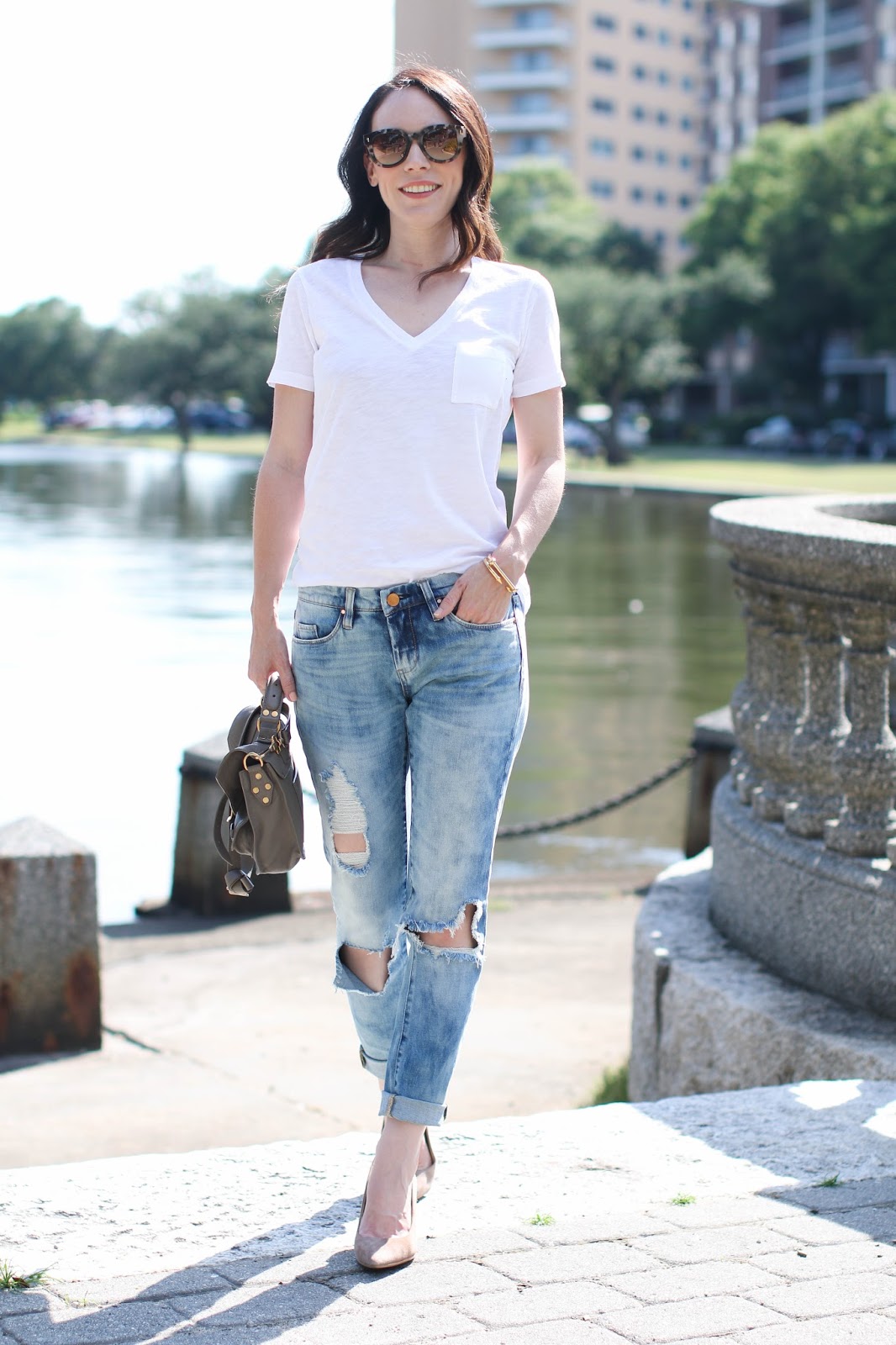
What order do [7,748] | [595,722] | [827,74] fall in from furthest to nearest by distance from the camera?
[827,74] → [595,722] → [7,748]

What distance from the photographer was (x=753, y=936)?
4543 mm

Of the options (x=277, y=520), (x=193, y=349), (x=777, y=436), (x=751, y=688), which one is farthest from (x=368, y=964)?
(x=193, y=349)

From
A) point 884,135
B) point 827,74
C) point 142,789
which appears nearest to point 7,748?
point 142,789

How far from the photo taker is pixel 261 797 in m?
2.91

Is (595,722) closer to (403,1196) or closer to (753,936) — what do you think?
(753,936)

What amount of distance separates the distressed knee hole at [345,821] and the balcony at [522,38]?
114098 millimetres

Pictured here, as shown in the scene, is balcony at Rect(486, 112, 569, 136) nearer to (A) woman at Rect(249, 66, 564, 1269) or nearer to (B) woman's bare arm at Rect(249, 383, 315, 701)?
(A) woman at Rect(249, 66, 564, 1269)

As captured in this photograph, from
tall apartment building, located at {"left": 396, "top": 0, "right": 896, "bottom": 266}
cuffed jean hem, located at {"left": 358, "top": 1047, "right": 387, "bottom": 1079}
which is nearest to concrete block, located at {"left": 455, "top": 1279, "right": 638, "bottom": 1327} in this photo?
cuffed jean hem, located at {"left": 358, "top": 1047, "right": 387, "bottom": 1079}

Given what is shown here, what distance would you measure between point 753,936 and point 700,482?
134 ft

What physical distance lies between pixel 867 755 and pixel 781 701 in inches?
15.1

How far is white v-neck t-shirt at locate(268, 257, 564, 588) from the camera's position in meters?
2.83

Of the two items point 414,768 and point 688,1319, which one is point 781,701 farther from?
point 688,1319

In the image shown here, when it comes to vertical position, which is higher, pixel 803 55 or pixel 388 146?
pixel 803 55

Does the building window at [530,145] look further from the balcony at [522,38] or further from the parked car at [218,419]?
→ the parked car at [218,419]
